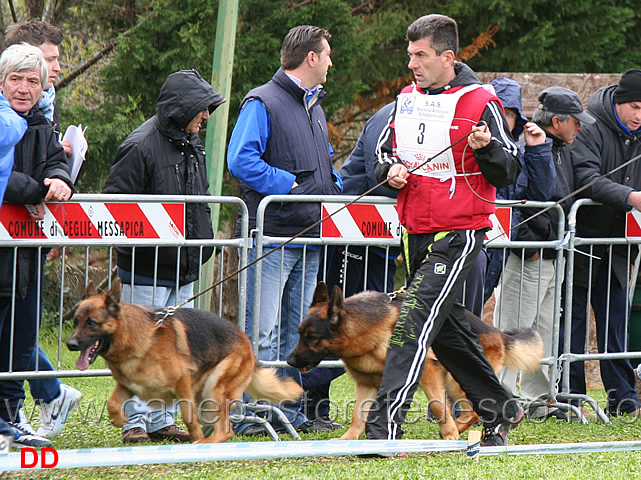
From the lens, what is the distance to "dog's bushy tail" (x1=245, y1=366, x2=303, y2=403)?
18.6 feet

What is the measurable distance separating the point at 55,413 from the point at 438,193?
2.76m

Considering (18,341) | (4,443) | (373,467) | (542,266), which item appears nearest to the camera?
(4,443)

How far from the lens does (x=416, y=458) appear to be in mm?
5074

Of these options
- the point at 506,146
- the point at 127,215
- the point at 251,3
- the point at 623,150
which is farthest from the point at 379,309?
the point at 251,3

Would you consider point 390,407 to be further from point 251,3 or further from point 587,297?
point 251,3

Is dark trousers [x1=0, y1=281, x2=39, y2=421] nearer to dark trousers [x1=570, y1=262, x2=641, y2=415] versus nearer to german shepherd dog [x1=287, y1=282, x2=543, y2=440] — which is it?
german shepherd dog [x1=287, y1=282, x2=543, y2=440]

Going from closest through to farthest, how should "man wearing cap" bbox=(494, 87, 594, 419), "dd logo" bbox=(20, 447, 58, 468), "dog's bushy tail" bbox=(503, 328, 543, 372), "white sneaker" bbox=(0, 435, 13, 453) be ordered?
1. "dd logo" bbox=(20, 447, 58, 468)
2. "white sneaker" bbox=(0, 435, 13, 453)
3. "dog's bushy tail" bbox=(503, 328, 543, 372)
4. "man wearing cap" bbox=(494, 87, 594, 419)

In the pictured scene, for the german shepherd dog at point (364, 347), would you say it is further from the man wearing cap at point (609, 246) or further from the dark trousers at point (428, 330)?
the man wearing cap at point (609, 246)

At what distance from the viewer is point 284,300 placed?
6.50 meters

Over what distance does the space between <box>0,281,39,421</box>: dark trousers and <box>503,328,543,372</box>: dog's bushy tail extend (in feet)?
9.81

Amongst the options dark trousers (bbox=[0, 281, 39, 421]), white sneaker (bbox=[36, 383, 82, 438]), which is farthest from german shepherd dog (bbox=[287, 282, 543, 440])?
dark trousers (bbox=[0, 281, 39, 421])

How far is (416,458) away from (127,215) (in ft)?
7.47

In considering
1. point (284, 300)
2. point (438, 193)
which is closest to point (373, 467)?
point (438, 193)

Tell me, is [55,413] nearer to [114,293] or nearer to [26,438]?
[26,438]
